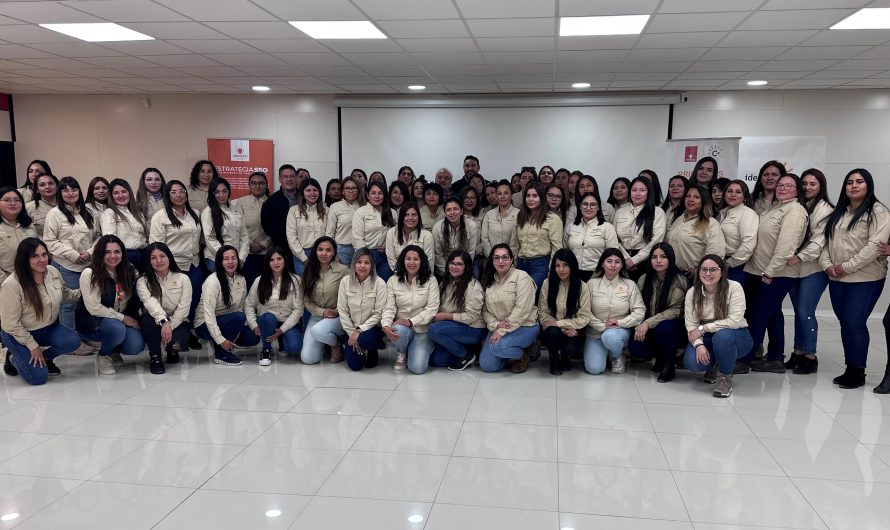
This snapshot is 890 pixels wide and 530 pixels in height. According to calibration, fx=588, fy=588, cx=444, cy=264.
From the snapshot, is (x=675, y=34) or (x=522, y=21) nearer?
(x=522, y=21)

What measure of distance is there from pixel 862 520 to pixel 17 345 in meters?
5.35

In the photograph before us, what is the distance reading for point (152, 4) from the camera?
13.5ft

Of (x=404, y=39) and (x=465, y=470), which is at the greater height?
(x=404, y=39)

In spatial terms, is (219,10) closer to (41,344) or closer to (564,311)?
(41,344)

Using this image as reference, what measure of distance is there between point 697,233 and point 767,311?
86 cm

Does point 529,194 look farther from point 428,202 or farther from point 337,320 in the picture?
point 337,320

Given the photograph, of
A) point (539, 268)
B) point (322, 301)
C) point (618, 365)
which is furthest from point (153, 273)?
point (618, 365)

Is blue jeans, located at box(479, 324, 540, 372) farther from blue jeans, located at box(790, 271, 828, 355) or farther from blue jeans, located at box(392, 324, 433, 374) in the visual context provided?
blue jeans, located at box(790, 271, 828, 355)

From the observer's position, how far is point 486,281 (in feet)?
15.9

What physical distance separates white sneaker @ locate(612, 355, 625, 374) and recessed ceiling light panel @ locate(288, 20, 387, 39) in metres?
3.29

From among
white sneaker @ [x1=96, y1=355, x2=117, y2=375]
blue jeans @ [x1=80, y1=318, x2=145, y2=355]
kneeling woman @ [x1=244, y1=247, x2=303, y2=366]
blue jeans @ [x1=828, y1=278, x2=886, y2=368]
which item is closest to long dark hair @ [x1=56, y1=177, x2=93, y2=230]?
blue jeans @ [x1=80, y1=318, x2=145, y2=355]

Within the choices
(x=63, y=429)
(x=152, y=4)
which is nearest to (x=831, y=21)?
(x=152, y=4)

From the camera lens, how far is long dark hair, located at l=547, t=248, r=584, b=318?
183 inches

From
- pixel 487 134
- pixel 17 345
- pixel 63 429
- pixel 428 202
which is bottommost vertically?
pixel 63 429
